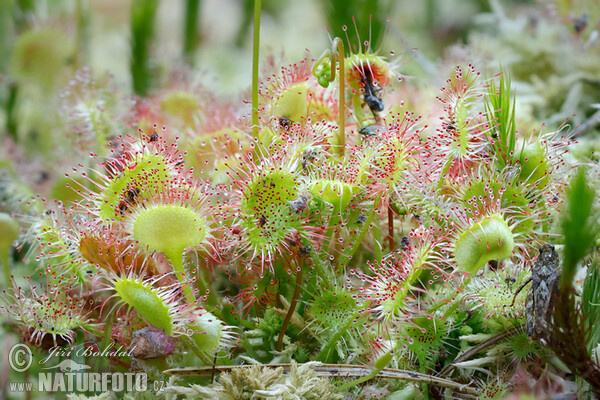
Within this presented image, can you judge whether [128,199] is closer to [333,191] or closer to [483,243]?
[333,191]

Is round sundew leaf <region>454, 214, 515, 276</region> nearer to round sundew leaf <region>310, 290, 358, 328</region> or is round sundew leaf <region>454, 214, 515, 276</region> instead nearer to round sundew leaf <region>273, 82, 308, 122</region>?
round sundew leaf <region>310, 290, 358, 328</region>

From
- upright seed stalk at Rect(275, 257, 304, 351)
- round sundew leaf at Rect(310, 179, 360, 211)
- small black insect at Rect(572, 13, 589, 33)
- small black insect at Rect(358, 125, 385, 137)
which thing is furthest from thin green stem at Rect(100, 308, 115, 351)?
small black insect at Rect(572, 13, 589, 33)

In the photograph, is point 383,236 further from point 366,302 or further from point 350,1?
point 350,1

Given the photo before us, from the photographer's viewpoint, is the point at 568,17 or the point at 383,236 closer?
the point at 383,236

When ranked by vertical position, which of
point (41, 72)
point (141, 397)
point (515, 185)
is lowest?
point (141, 397)

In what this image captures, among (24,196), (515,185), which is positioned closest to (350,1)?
(515,185)

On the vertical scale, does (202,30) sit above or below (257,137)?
above
